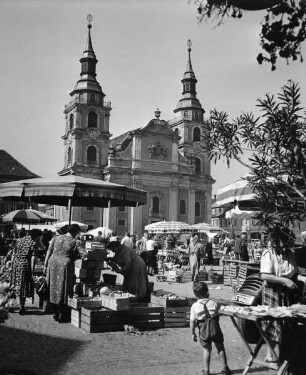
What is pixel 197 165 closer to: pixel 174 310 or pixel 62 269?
pixel 174 310

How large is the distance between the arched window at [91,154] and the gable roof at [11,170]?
7.04m

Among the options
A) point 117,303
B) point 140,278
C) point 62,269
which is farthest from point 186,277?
point 117,303

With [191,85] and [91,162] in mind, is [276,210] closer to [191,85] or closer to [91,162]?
[91,162]

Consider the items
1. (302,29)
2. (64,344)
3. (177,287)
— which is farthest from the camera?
(177,287)

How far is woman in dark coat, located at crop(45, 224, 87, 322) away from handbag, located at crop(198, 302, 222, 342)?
348 centimetres

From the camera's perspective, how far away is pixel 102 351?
6297 mm

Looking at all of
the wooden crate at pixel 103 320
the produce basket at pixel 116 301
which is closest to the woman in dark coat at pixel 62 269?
the wooden crate at pixel 103 320

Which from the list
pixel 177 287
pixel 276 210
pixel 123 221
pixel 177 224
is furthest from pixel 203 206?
pixel 276 210

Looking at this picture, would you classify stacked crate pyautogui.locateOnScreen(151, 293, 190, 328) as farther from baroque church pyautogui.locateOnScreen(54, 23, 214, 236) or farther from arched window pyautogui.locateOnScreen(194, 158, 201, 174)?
arched window pyautogui.locateOnScreen(194, 158, 201, 174)

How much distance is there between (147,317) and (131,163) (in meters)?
53.4

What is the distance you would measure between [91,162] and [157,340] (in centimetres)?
5449

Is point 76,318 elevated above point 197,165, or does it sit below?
below

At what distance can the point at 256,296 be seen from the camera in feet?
22.2

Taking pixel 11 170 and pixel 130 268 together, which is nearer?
pixel 130 268
